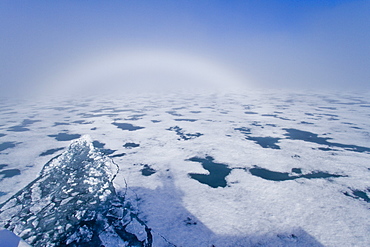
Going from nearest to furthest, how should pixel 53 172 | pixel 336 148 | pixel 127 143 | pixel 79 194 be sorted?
1. pixel 79 194
2. pixel 53 172
3. pixel 336 148
4. pixel 127 143

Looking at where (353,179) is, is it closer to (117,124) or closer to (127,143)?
(127,143)

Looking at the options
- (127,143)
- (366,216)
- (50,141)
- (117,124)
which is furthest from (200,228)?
(117,124)

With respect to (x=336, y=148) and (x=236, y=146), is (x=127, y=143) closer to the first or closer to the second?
(x=236, y=146)

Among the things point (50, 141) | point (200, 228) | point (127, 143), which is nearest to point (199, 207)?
point (200, 228)

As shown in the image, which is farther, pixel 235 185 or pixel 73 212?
pixel 235 185

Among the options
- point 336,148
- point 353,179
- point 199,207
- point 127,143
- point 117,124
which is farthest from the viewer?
point 117,124

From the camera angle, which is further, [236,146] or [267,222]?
[236,146]
